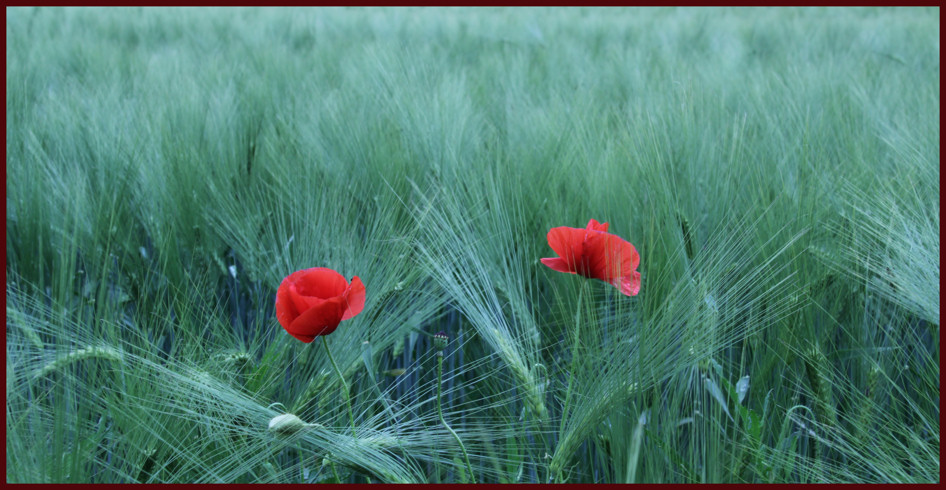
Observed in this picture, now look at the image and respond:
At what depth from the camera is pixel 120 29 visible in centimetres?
266

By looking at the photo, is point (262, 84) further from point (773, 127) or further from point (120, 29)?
point (120, 29)

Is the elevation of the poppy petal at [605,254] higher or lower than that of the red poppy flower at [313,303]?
higher

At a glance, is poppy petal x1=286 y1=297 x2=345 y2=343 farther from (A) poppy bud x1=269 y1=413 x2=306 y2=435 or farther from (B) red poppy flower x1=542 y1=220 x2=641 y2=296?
(B) red poppy flower x1=542 y1=220 x2=641 y2=296

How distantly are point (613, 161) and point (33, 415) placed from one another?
0.61 m

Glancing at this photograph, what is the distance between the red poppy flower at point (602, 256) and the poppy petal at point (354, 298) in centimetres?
16

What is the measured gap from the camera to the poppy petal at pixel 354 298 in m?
0.50

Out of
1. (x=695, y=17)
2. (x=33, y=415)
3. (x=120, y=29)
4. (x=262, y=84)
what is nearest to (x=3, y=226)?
(x=33, y=415)

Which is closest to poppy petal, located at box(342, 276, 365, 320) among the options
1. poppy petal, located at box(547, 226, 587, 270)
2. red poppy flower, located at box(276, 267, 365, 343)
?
red poppy flower, located at box(276, 267, 365, 343)

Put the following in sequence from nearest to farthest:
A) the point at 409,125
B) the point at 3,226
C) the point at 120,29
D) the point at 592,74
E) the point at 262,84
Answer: the point at 3,226, the point at 409,125, the point at 262,84, the point at 592,74, the point at 120,29

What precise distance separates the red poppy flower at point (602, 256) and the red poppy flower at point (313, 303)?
165mm

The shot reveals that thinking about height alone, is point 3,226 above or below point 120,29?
above

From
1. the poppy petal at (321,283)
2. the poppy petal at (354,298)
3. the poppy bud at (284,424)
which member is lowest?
the poppy bud at (284,424)

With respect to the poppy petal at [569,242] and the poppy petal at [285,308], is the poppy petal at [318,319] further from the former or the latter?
the poppy petal at [569,242]

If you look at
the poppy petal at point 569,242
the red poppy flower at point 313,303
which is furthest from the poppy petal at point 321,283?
the poppy petal at point 569,242
